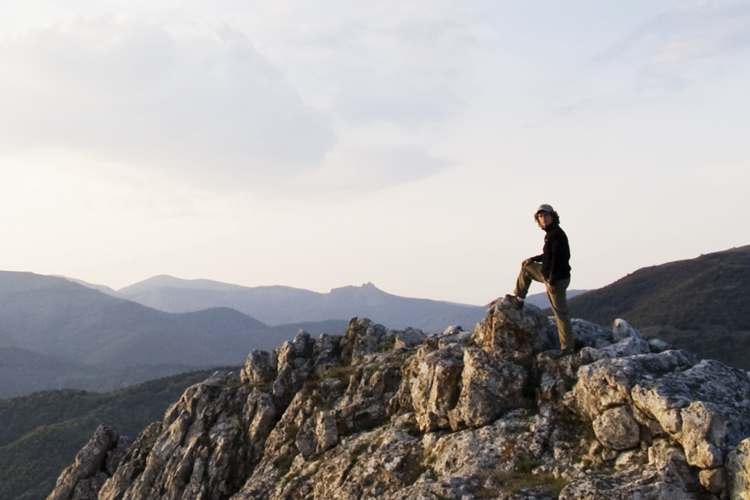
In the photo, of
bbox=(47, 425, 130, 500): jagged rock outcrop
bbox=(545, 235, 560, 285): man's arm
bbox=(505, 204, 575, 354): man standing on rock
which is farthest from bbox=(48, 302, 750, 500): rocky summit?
bbox=(545, 235, 560, 285): man's arm

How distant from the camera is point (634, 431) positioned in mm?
16797

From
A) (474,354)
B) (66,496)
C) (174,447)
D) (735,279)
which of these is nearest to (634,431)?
(474,354)

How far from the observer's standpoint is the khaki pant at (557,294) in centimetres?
2091

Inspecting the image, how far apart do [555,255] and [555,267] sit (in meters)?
0.44

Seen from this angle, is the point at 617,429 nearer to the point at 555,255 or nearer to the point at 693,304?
the point at 555,255

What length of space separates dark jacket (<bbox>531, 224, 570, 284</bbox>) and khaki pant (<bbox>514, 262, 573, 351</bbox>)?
27cm

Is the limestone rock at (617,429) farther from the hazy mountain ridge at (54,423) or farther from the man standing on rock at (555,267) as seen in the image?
the hazy mountain ridge at (54,423)

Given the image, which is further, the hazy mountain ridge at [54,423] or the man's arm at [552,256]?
the hazy mountain ridge at [54,423]

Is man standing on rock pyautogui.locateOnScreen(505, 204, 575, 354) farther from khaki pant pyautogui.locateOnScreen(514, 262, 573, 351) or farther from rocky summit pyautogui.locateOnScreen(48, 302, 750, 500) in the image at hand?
rocky summit pyautogui.locateOnScreen(48, 302, 750, 500)

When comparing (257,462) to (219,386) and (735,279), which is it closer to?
(219,386)

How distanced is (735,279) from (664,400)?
16716 centimetres

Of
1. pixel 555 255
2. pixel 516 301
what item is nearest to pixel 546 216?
pixel 555 255

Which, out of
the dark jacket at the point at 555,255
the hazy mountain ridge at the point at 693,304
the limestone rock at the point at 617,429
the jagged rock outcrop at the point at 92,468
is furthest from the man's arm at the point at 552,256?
the hazy mountain ridge at the point at 693,304

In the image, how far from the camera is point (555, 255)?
68.0 feet
